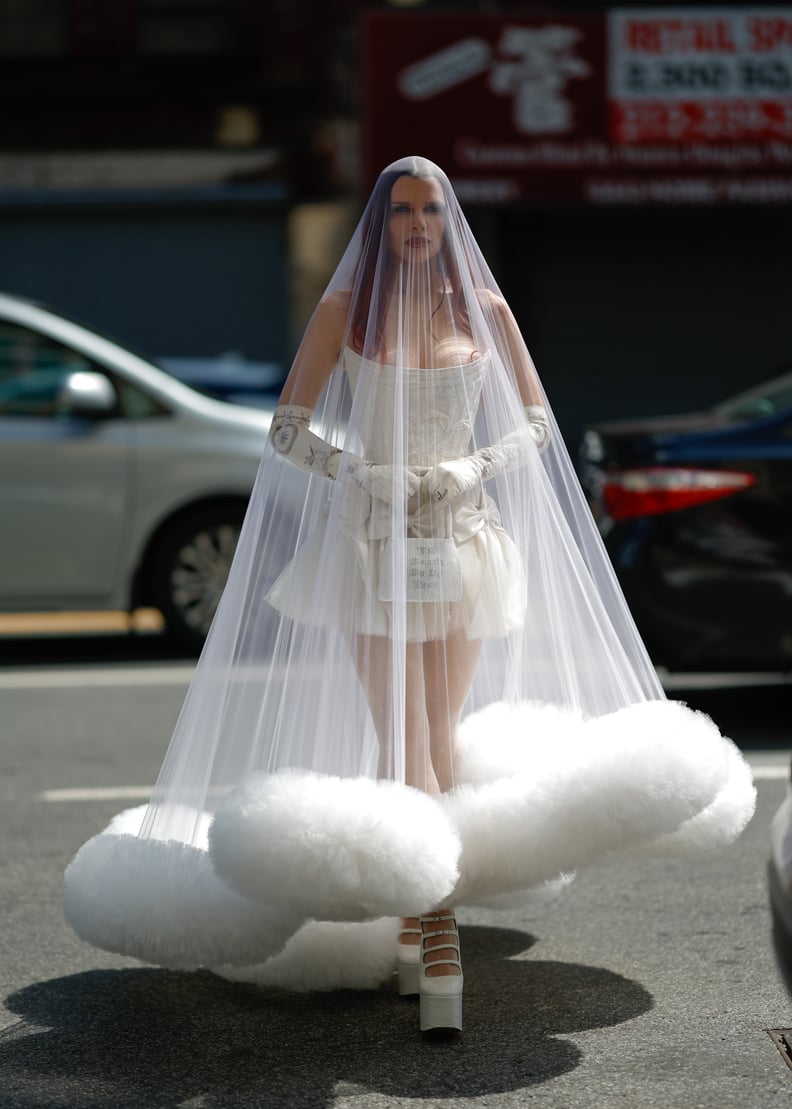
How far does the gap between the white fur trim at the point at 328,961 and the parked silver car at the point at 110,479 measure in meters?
4.56

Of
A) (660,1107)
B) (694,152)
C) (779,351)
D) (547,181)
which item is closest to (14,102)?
(547,181)

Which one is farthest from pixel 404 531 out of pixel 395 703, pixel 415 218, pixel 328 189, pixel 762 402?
pixel 328 189

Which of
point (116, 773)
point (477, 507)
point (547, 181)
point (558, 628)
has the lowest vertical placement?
point (116, 773)

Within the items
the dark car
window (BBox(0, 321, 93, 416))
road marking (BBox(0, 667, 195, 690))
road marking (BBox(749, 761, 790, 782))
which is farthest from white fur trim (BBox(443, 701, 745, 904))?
Result: window (BBox(0, 321, 93, 416))

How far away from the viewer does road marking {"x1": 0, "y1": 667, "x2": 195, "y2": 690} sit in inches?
308

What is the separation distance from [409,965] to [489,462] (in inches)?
44.0

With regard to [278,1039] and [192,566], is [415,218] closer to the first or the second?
[278,1039]

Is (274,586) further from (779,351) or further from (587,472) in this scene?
(779,351)

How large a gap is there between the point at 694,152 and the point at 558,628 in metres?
11.3

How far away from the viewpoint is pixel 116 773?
19.5 feet

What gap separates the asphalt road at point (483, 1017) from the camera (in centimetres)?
316

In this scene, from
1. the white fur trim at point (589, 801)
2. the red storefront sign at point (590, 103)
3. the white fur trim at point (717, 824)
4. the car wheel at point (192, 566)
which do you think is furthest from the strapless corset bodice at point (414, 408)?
the red storefront sign at point (590, 103)

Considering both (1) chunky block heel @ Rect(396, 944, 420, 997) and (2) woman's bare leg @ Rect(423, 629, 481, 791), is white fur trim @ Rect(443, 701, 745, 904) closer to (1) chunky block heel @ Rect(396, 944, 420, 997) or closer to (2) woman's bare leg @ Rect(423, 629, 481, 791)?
(2) woman's bare leg @ Rect(423, 629, 481, 791)

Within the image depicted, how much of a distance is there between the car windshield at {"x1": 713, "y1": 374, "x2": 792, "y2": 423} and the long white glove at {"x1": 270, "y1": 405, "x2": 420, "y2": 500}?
303cm
